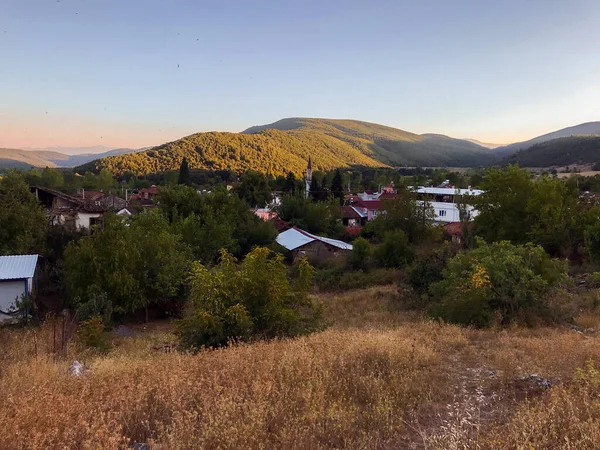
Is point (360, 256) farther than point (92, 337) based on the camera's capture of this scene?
Yes

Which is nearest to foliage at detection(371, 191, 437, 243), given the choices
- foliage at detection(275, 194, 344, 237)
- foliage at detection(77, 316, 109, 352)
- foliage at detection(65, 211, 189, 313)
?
foliage at detection(275, 194, 344, 237)

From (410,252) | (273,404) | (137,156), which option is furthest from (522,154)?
(273,404)

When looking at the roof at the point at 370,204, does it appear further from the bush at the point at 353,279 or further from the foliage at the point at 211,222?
the bush at the point at 353,279

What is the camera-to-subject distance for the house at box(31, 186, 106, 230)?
23.3m

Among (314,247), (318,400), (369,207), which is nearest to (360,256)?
(314,247)

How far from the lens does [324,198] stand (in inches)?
2419

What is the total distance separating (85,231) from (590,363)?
2215cm

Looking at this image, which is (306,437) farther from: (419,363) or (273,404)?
(419,363)

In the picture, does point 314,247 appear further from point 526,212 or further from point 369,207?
point 369,207

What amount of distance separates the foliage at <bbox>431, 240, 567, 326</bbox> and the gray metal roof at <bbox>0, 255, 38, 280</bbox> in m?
13.6

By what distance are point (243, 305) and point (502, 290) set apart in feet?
23.3

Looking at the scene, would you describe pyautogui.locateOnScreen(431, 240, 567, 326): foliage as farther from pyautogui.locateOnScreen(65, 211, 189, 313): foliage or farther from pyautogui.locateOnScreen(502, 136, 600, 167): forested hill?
pyautogui.locateOnScreen(502, 136, 600, 167): forested hill

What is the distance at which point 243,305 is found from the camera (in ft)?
28.0

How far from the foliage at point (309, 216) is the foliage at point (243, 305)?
109 feet
